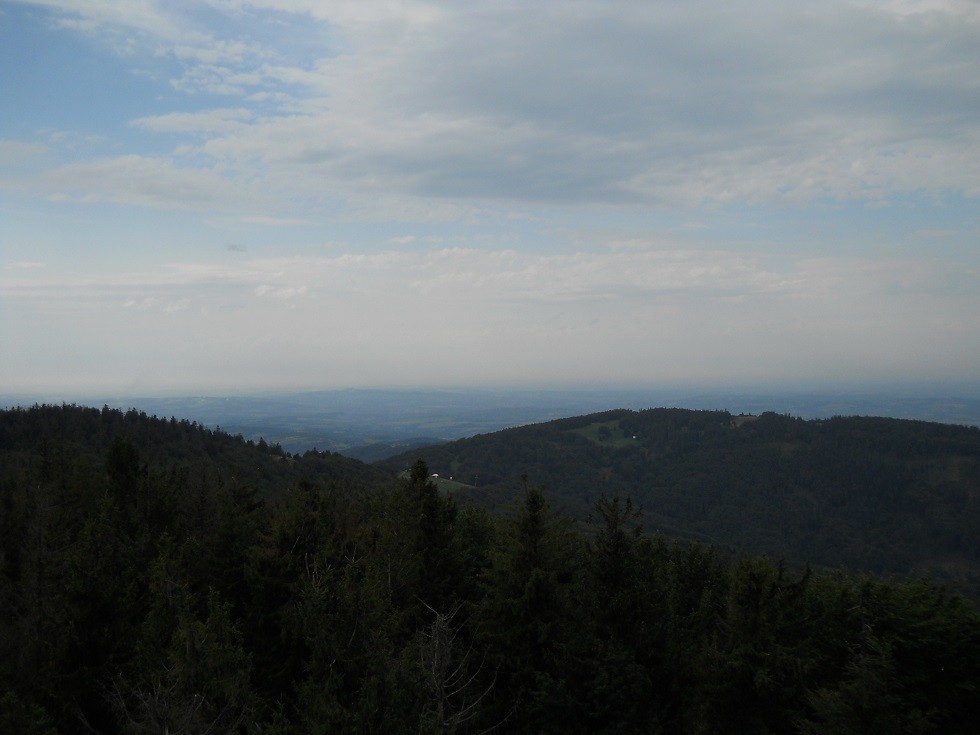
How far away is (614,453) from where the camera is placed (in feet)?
581

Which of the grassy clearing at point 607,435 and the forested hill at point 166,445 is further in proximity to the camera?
the grassy clearing at point 607,435

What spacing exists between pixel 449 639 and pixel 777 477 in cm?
16395

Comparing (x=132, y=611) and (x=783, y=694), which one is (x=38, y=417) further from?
(x=783, y=694)

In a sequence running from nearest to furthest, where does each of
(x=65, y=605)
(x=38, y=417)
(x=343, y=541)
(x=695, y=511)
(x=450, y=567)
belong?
(x=65, y=605), (x=450, y=567), (x=343, y=541), (x=38, y=417), (x=695, y=511)

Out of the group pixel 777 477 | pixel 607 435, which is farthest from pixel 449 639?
pixel 607 435

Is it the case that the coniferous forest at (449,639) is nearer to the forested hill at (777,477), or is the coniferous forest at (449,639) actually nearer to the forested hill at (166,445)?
the forested hill at (166,445)

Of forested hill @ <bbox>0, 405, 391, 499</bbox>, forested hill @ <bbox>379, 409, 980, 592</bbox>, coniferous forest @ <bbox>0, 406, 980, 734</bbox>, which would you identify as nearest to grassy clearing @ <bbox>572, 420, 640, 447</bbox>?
forested hill @ <bbox>379, 409, 980, 592</bbox>

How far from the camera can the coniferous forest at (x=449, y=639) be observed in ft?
38.3

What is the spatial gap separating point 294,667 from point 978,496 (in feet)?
568

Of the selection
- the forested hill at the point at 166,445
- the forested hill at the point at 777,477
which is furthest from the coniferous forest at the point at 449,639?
the forested hill at the point at 777,477

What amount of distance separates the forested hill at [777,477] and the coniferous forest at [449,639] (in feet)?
317

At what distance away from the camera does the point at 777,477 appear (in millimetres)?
157750

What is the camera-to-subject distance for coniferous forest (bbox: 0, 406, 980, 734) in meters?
11.7

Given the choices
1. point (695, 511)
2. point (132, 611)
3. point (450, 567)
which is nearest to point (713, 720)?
point (450, 567)
